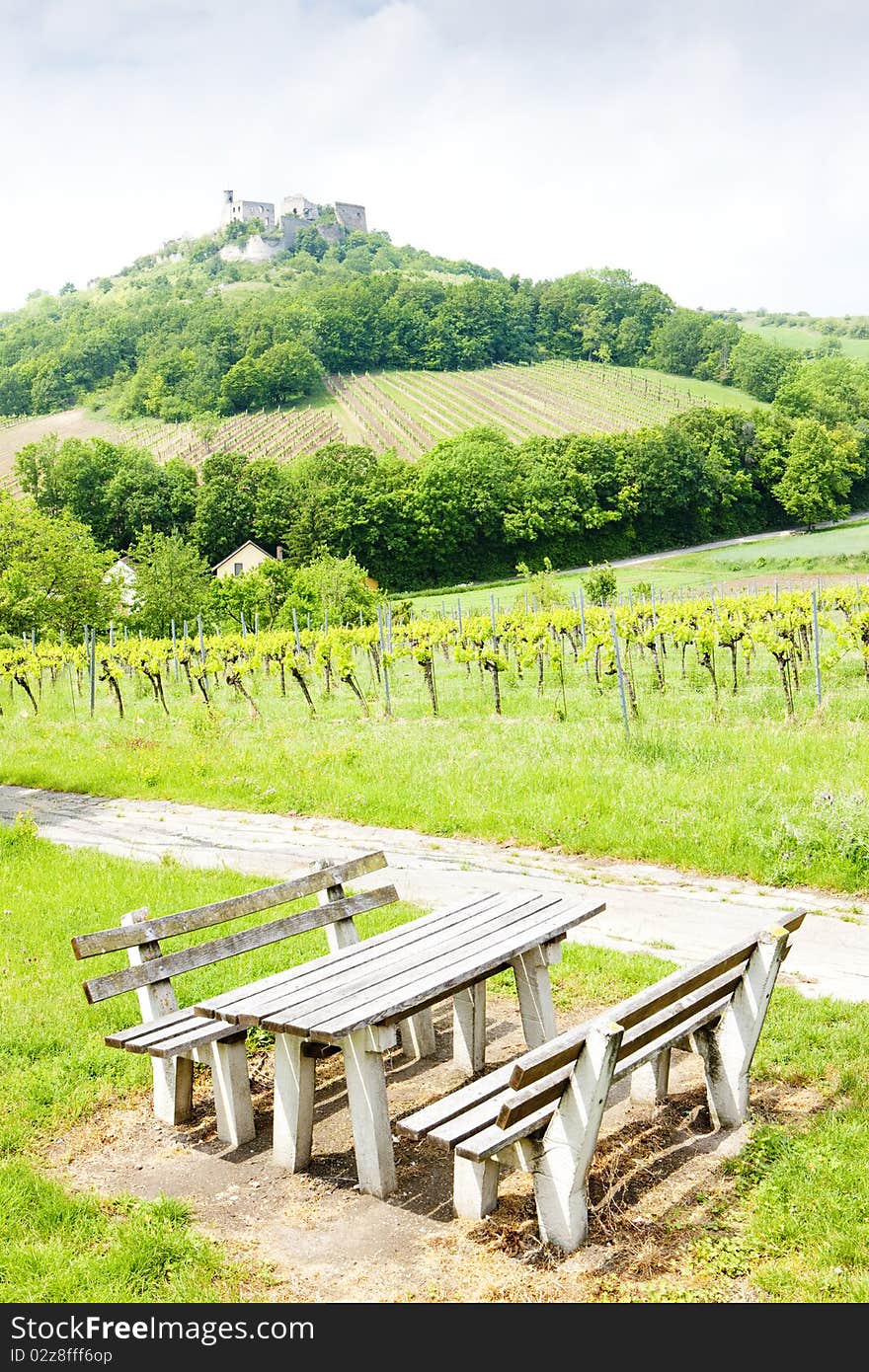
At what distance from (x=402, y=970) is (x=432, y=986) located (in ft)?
1.06

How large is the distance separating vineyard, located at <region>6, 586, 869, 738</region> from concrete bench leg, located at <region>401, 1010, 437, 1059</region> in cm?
791

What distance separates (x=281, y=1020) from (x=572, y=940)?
10.3 ft

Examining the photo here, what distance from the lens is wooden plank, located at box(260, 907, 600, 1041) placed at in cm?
345

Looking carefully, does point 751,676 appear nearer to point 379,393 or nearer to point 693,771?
point 693,771

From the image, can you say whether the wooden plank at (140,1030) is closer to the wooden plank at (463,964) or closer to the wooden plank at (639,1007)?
the wooden plank at (463,964)

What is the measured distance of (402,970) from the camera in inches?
158

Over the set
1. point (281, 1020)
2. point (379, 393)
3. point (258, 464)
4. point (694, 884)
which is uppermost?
point (379, 393)

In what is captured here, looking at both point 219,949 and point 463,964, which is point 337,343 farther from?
point 463,964

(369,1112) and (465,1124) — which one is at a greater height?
(465,1124)

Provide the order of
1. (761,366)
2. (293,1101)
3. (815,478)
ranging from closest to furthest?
(293,1101) < (815,478) < (761,366)

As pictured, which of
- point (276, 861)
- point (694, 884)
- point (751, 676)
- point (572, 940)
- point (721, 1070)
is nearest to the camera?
point (721, 1070)

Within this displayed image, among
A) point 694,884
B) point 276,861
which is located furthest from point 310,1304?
point 276,861

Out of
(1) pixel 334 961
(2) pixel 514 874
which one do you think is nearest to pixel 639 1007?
(1) pixel 334 961
